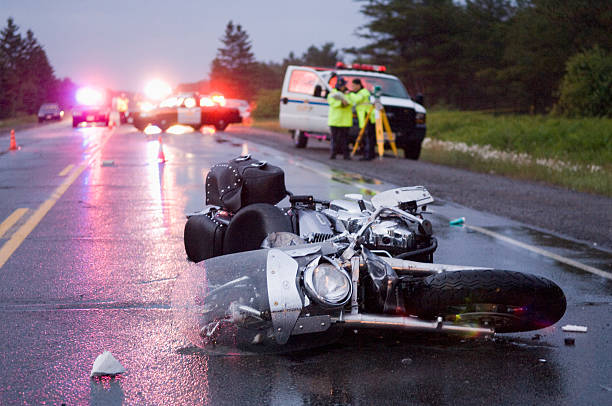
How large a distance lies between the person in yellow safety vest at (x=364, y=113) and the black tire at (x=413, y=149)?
155 centimetres

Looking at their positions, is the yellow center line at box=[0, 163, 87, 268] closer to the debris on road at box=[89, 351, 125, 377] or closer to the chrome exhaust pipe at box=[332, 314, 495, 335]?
the debris on road at box=[89, 351, 125, 377]

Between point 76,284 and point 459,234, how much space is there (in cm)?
455

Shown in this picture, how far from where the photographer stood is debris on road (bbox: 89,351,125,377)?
4.43 metres

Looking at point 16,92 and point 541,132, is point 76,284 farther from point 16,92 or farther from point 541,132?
point 16,92

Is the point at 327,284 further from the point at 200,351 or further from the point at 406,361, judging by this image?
the point at 200,351

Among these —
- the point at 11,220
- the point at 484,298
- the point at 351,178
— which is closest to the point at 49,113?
the point at 351,178

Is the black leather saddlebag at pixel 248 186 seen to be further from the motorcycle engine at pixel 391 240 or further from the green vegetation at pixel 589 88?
the green vegetation at pixel 589 88

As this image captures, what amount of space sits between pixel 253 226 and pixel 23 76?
107m

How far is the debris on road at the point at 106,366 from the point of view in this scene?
4.43m

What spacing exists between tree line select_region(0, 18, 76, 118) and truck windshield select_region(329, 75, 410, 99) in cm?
5715

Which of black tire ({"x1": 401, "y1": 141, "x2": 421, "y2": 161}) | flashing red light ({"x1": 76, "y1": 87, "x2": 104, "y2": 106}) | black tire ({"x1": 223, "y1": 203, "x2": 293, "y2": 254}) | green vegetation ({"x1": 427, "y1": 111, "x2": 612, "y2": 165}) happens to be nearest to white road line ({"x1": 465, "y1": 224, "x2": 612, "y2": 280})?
black tire ({"x1": 223, "y1": 203, "x2": 293, "y2": 254})

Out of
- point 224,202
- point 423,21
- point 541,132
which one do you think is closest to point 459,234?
point 224,202

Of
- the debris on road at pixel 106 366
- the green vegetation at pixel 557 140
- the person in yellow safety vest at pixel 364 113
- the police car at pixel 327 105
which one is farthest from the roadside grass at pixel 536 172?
the debris on road at pixel 106 366

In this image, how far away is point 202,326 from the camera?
178 inches
